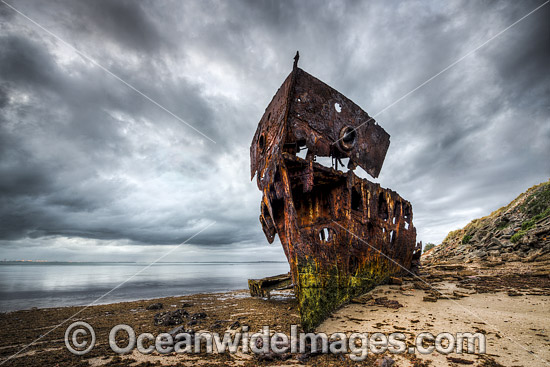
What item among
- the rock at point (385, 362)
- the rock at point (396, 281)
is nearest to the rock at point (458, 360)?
the rock at point (385, 362)

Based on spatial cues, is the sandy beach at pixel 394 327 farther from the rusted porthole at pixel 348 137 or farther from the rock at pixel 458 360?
the rusted porthole at pixel 348 137

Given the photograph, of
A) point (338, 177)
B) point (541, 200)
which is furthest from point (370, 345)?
point (541, 200)

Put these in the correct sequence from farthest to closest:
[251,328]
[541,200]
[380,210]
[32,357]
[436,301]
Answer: [541,200] < [380,210] < [436,301] < [251,328] < [32,357]

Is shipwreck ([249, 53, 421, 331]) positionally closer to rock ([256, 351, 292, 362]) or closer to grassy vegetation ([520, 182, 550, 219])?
rock ([256, 351, 292, 362])

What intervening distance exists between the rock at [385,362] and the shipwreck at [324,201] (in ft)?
4.44

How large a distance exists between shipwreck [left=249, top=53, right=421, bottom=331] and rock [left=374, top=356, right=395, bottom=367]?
1.35 m

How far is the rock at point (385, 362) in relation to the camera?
2565 millimetres

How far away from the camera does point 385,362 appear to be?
2.59 meters

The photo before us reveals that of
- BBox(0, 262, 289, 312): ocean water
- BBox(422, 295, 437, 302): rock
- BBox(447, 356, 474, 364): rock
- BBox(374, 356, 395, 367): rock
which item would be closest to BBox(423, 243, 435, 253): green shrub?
BBox(0, 262, 289, 312): ocean water

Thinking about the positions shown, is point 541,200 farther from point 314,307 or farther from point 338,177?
point 314,307

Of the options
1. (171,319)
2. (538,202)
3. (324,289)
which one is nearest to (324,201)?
(324,289)

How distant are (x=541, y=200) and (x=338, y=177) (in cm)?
1974

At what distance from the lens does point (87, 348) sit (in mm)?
3982

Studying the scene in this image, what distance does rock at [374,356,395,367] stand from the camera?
8.42ft
